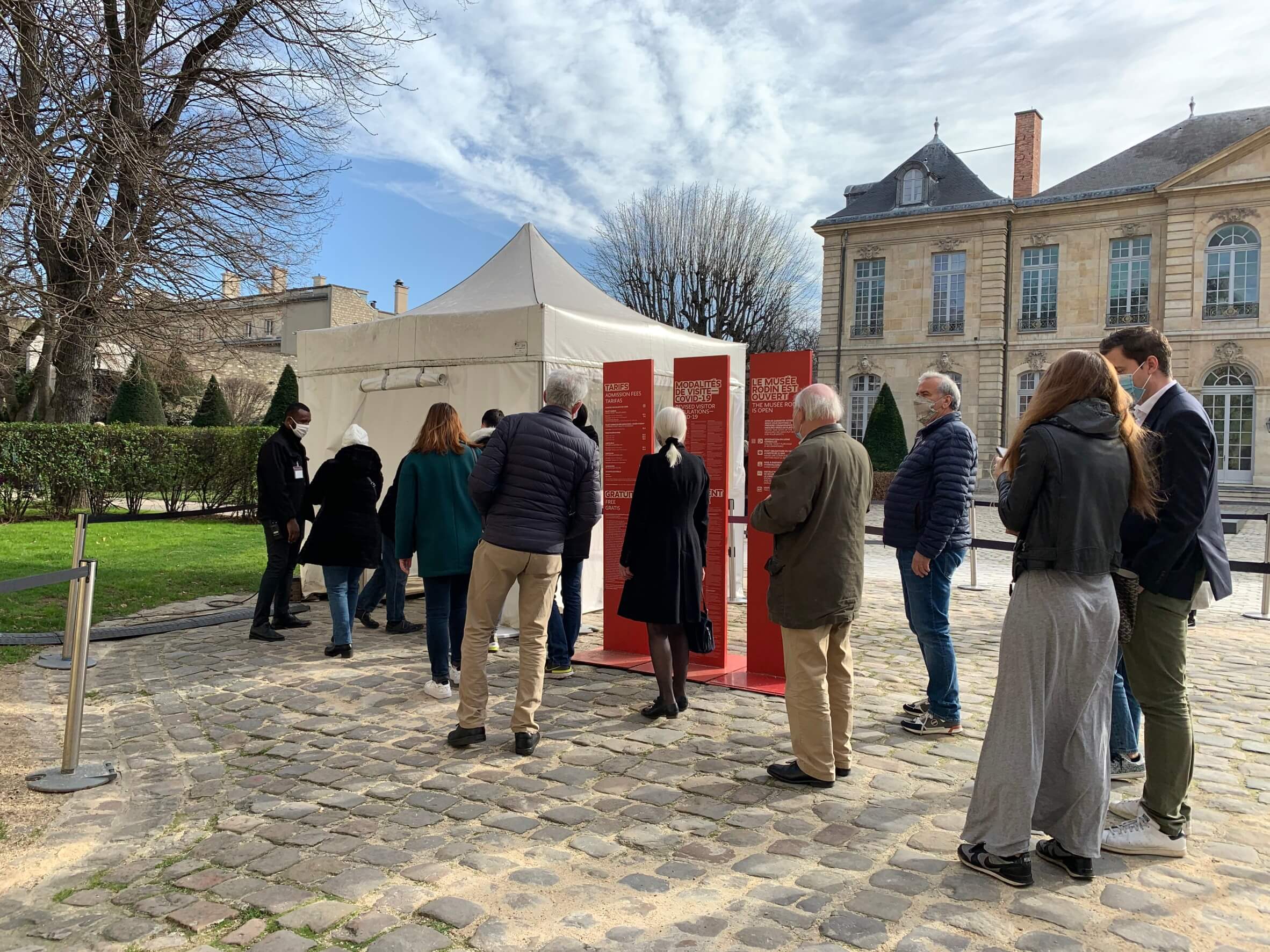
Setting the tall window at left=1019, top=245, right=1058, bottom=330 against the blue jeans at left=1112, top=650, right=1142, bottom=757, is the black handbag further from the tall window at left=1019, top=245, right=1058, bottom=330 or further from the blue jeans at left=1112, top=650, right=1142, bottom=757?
the tall window at left=1019, top=245, right=1058, bottom=330

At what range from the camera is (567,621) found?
632 cm

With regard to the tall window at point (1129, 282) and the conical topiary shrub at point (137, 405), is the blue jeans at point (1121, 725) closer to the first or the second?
the conical topiary shrub at point (137, 405)

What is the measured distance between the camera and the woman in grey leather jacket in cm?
314

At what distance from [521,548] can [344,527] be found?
8.08 feet

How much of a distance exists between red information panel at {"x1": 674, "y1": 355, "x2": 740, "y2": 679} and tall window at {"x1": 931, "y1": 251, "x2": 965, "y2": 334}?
28033 mm

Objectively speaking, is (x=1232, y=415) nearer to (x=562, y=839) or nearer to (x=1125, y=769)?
(x=1125, y=769)

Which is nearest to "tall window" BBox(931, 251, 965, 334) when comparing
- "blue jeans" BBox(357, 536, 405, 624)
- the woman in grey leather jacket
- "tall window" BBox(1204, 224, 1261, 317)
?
"tall window" BBox(1204, 224, 1261, 317)

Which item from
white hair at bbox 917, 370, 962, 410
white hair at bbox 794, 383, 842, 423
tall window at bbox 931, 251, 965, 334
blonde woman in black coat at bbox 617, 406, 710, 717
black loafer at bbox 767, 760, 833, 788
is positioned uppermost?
tall window at bbox 931, 251, 965, 334

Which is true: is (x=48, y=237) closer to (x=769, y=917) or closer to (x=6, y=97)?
(x=6, y=97)

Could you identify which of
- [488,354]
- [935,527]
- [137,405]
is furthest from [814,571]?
[137,405]

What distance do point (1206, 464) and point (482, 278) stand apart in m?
7.27

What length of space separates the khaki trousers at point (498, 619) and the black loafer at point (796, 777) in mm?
1267

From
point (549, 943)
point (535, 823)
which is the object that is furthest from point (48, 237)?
point (549, 943)

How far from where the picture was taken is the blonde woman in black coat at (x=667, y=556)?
510 cm
